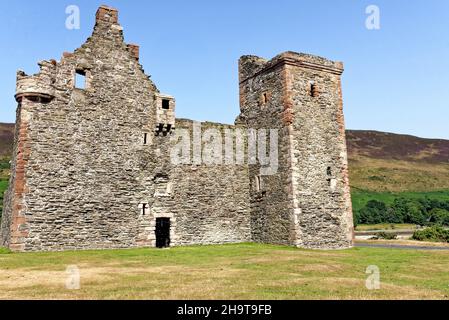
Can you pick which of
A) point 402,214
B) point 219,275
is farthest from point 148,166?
point 402,214

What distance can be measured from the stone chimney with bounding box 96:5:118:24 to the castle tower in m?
8.87

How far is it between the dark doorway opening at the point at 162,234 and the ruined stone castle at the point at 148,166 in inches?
2.2

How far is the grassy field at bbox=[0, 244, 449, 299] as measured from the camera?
966 cm

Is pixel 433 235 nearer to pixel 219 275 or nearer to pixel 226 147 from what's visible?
pixel 226 147

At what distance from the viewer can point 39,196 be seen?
768 inches

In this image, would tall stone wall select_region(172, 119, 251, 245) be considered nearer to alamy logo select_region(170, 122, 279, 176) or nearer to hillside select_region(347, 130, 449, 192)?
alamy logo select_region(170, 122, 279, 176)

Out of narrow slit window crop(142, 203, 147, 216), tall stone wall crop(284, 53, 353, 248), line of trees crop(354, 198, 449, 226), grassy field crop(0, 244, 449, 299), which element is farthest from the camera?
line of trees crop(354, 198, 449, 226)

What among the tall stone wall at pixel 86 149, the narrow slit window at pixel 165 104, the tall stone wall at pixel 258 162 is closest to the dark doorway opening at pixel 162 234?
the tall stone wall at pixel 86 149

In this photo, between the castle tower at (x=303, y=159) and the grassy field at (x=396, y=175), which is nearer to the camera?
the castle tower at (x=303, y=159)

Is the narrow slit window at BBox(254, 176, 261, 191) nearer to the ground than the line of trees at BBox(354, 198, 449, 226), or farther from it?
farther from it

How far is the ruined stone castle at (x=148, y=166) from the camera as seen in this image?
19.9 m

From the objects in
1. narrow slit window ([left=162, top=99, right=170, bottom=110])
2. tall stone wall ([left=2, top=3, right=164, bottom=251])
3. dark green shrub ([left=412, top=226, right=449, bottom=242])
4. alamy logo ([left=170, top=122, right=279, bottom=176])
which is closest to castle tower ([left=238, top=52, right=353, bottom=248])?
alamy logo ([left=170, top=122, right=279, bottom=176])

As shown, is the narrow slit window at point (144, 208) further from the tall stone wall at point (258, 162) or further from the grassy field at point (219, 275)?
the tall stone wall at point (258, 162)

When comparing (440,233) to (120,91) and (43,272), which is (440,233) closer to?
(120,91)
